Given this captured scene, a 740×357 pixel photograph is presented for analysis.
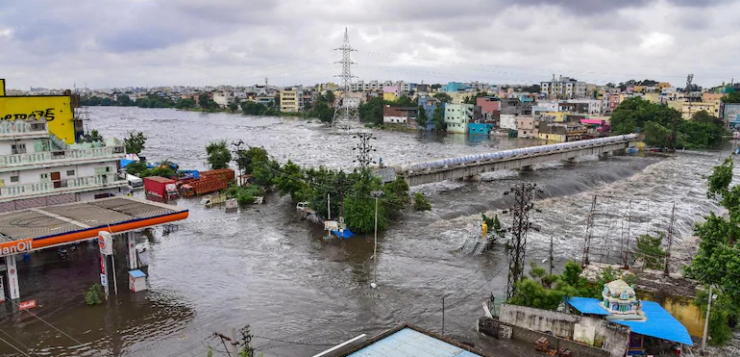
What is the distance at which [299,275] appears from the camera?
22.6m

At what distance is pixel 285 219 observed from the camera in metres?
31.9

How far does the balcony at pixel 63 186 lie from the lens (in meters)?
23.1

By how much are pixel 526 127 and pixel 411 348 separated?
237ft

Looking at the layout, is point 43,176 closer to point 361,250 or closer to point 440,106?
point 361,250

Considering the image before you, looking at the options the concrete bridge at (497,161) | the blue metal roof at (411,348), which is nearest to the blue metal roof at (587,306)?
the blue metal roof at (411,348)

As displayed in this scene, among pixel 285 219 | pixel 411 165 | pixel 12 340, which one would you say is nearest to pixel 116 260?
pixel 12 340

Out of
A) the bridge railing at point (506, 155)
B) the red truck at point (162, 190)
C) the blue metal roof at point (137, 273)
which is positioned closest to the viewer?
the blue metal roof at point (137, 273)

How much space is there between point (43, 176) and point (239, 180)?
16973mm

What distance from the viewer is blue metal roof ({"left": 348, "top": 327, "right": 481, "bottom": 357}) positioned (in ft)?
38.1

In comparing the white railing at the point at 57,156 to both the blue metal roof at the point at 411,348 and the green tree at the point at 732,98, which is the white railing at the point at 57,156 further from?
the green tree at the point at 732,98

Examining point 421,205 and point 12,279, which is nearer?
point 12,279

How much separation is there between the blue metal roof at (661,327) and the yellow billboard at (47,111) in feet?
87.8

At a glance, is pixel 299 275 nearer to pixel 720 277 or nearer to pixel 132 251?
pixel 132 251

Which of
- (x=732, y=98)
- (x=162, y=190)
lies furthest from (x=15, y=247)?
(x=732, y=98)
